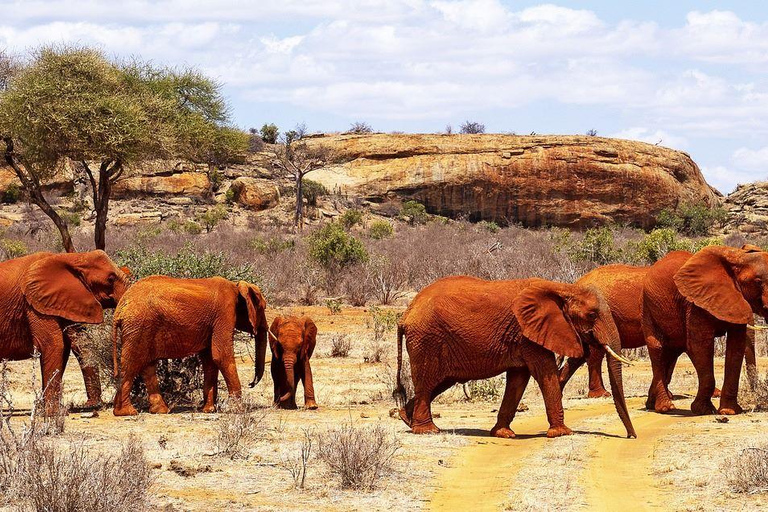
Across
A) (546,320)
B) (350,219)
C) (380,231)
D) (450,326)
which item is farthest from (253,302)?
(350,219)

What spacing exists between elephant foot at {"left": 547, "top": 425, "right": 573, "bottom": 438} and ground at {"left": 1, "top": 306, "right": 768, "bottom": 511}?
0.09m

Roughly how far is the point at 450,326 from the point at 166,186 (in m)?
48.4

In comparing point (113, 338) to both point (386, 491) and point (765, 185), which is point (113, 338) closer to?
point (386, 491)

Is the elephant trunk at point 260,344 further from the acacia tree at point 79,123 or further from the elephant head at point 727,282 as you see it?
the acacia tree at point 79,123

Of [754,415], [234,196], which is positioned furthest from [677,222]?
[754,415]

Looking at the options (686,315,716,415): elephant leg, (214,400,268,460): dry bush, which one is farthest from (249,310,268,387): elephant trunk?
(686,315,716,415): elephant leg

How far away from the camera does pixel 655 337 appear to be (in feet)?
46.7

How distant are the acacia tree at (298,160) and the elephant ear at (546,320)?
43.8m

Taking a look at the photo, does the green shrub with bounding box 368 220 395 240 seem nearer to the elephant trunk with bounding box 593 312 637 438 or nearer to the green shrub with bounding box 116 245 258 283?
the green shrub with bounding box 116 245 258 283

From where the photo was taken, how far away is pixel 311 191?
2347 inches

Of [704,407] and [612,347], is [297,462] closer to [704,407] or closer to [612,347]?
[612,347]

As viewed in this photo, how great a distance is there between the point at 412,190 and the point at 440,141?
12.9 feet

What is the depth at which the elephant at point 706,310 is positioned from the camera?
13117 mm

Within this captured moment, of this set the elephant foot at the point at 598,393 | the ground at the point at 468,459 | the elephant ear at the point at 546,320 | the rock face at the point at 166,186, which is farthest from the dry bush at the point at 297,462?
the rock face at the point at 166,186
